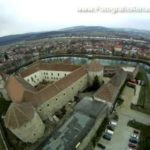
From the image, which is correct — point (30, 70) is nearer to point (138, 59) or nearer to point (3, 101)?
point (3, 101)

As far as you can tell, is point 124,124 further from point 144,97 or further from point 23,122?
point 23,122

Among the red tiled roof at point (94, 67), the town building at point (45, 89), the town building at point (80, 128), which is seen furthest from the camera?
the red tiled roof at point (94, 67)

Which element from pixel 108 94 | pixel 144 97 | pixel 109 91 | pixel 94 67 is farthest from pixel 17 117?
pixel 144 97

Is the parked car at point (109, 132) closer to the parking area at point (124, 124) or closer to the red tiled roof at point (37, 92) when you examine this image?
the parking area at point (124, 124)

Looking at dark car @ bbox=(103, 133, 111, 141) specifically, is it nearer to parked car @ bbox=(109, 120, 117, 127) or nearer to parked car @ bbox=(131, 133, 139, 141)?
parked car @ bbox=(109, 120, 117, 127)

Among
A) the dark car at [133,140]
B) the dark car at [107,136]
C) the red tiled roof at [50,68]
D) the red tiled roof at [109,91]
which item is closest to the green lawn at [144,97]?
the red tiled roof at [109,91]

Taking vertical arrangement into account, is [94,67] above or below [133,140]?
above

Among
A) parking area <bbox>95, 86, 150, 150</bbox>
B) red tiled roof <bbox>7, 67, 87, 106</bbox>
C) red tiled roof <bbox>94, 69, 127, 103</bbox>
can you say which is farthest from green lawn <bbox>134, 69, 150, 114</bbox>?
red tiled roof <bbox>7, 67, 87, 106</bbox>

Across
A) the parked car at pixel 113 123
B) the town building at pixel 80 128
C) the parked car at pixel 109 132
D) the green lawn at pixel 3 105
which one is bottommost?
the parked car at pixel 109 132

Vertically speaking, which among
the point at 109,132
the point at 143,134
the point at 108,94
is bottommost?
the point at 143,134

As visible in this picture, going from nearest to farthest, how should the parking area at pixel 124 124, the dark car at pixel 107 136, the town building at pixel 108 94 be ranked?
the parking area at pixel 124 124
the dark car at pixel 107 136
the town building at pixel 108 94
